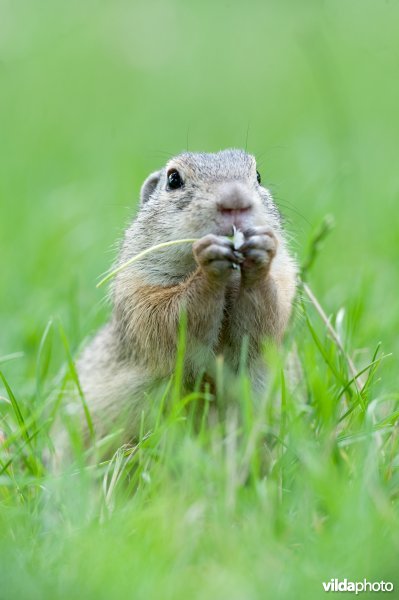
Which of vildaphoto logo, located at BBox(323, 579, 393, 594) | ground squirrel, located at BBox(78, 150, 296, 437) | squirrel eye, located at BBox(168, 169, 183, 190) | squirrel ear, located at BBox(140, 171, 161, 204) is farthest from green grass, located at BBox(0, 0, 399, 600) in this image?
squirrel eye, located at BBox(168, 169, 183, 190)

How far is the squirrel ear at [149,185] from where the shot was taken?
21.2ft

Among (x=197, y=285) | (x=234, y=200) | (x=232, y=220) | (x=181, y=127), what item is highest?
(x=234, y=200)

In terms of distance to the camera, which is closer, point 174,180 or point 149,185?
point 174,180

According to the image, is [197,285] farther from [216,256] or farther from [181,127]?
[181,127]

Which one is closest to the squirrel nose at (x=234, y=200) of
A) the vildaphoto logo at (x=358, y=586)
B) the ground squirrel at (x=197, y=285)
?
the ground squirrel at (x=197, y=285)

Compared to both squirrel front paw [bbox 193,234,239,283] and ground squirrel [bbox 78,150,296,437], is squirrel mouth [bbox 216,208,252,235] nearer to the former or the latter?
ground squirrel [bbox 78,150,296,437]

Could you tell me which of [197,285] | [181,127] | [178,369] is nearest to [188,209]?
[197,285]

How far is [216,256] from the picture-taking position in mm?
4688

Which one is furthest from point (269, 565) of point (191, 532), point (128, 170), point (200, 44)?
point (200, 44)

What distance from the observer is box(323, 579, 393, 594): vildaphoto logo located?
3.28 m

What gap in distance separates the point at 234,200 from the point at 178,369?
100cm

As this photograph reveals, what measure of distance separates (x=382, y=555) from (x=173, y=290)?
2218 mm

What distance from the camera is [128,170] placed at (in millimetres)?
11734

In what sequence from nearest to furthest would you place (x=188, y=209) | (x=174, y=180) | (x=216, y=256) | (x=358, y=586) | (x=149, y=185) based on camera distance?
(x=358, y=586)
(x=216, y=256)
(x=188, y=209)
(x=174, y=180)
(x=149, y=185)
